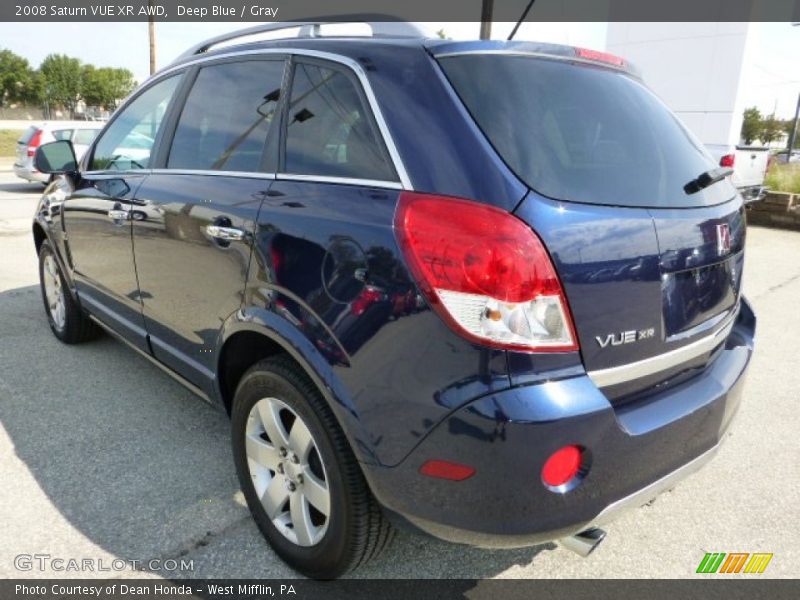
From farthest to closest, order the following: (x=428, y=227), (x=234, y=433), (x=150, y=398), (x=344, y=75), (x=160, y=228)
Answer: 1. (x=150, y=398)
2. (x=160, y=228)
3. (x=234, y=433)
4. (x=344, y=75)
5. (x=428, y=227)

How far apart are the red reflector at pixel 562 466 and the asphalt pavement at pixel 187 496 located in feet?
1.55

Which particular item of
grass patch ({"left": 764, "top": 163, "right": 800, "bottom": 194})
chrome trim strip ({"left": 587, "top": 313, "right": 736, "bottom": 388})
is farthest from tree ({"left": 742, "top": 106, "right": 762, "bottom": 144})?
chrome trim strip ({"left": 587, "top": 313, "right": 736, "bottom": 388})

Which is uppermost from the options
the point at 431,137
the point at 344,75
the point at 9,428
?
the point at 344,75

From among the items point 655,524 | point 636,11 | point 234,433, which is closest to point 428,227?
point 234,433

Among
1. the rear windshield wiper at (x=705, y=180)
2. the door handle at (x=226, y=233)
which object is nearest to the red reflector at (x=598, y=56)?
the rear windshield wiper at (x=705, y=180)

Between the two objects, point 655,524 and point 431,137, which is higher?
point 431,137

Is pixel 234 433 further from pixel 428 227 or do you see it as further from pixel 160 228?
pixel 428 227

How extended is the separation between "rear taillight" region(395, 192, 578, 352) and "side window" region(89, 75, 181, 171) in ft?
6.59

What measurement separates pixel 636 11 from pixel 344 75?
3038 centimetres

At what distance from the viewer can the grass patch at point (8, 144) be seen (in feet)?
87.3

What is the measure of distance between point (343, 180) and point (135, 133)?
208cm

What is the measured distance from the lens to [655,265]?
1776 millimetres

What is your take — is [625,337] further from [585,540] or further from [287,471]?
[287,471]

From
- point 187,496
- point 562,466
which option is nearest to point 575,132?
point 562,466
